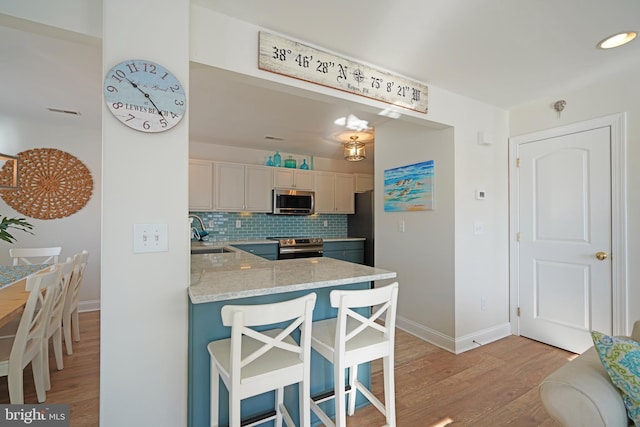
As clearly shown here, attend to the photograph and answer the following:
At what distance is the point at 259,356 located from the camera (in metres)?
1.26

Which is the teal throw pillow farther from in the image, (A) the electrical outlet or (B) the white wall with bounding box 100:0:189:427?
(A) the electrical outlet

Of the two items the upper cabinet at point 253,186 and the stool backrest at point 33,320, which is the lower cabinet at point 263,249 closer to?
the upper cabinet at point 253,186

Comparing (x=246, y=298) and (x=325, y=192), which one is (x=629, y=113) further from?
(x=325, y=192)

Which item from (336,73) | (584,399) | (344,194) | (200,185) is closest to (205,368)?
(584,399)

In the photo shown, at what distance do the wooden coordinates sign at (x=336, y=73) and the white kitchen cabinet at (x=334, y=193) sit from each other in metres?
2.67

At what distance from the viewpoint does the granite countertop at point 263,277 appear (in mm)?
1359

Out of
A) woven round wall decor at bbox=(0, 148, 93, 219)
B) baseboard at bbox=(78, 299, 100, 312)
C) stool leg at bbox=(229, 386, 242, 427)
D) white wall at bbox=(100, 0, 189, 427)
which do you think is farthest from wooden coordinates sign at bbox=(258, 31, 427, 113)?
baseboard at bbox=(78, 299, 100, 312)

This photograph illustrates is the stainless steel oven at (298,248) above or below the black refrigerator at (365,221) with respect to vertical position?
below

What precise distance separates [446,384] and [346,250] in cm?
278

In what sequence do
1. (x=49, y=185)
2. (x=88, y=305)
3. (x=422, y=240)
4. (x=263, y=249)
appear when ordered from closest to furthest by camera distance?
(x=422, y=240) → (x=49, y=185) → (x=88, y=305) → (x=263, y=249)

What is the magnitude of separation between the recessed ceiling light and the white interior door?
76 cm

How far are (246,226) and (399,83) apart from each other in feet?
10.6

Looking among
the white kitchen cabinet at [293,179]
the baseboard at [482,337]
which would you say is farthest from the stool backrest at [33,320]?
the baseboard at [482,337]

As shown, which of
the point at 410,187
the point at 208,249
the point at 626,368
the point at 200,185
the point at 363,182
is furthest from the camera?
the point at 363,182
